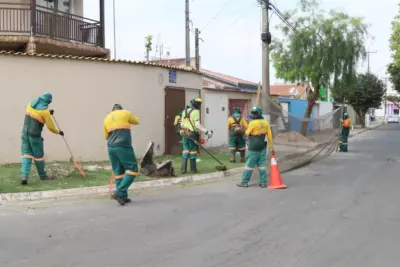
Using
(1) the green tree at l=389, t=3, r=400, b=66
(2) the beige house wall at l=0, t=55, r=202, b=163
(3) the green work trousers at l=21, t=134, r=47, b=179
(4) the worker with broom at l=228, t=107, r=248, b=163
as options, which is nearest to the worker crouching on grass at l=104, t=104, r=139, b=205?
(3) the green work trousers at l=21, t=134, r=47, b=179

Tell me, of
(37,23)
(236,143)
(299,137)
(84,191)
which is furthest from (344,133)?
(84,191)

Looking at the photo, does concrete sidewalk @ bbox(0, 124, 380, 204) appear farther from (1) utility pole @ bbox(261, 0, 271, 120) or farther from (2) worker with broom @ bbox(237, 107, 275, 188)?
(1) utility pole @ bbox(261, 0, 271, 120)

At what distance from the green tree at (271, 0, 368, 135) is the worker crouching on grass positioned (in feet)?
54.8

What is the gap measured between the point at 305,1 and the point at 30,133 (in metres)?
18.2

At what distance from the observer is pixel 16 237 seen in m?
5.75

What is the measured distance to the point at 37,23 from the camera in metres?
15.5

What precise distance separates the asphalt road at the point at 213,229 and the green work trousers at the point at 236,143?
4.04 m

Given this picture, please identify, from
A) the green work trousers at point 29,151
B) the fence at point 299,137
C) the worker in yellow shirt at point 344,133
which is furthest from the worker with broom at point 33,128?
the worker in yellow shirt at point 344,133

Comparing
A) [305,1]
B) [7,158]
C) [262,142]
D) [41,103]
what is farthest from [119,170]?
[305,1]

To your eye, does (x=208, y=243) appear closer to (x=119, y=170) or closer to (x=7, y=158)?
(x=119, y=170)

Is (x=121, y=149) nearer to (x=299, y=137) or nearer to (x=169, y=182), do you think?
(x=169, y=182)

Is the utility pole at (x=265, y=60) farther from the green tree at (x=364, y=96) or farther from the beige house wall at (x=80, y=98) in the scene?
the green tree at (x=364, y=96)

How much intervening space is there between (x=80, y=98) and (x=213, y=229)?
24.1 feet

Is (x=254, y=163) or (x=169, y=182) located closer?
(x=254, y=163)
